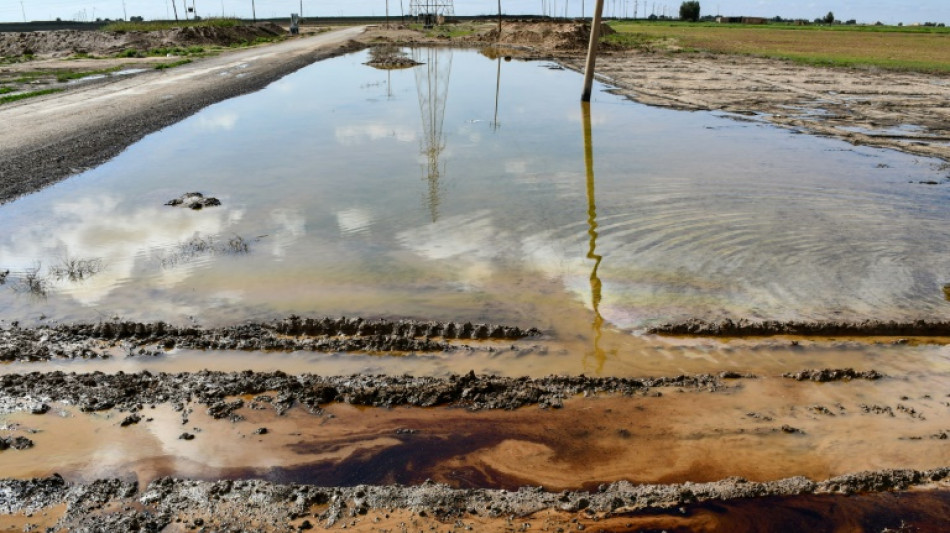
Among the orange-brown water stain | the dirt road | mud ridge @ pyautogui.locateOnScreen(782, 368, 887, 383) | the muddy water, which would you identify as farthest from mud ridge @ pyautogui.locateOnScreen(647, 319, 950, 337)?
the dirt road

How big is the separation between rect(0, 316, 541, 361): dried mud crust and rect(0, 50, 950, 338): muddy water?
0.30 meters

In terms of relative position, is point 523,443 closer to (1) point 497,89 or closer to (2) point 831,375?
(2) point 831,375

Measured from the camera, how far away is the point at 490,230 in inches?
348

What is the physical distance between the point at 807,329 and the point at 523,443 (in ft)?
10.5

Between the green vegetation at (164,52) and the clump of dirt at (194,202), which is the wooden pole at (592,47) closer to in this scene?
the clump of dirt at (194,202)

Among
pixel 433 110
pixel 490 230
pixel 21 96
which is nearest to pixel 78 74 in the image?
pixel 21 96

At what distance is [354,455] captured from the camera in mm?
4355

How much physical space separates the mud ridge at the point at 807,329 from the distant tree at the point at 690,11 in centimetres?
11466

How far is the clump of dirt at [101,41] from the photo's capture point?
43.8 metres

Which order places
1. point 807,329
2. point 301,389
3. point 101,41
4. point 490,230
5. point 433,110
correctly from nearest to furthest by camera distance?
point 301,389 < point 807,329 < point 490,230 < point 433,110 < point 101,41

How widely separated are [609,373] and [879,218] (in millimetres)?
6108

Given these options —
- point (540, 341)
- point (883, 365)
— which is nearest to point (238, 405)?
point (540, 341)

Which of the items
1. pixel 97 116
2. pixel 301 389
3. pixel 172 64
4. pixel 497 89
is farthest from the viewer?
pixel 172 64

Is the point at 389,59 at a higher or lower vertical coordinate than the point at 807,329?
higher
